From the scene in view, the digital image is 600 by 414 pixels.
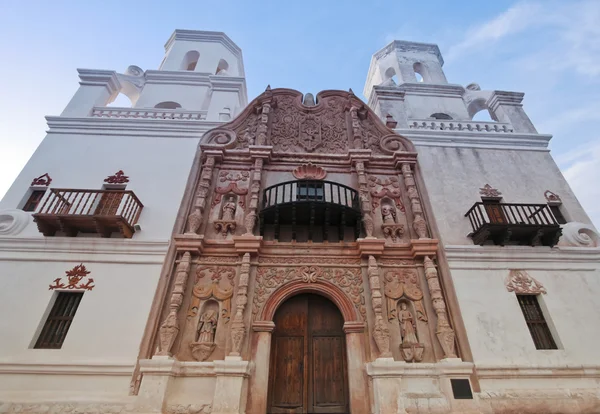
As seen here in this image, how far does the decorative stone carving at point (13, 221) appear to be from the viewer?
8.92m

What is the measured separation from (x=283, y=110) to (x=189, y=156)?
14.4 feet

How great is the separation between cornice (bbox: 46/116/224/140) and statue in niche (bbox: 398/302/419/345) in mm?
9399

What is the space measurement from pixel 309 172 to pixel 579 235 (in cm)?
905

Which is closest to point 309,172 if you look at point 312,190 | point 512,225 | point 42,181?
point 312,190

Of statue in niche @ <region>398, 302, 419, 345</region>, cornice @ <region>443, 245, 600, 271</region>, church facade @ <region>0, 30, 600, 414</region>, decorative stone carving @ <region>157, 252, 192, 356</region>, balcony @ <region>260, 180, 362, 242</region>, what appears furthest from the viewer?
cornice @ <region>443, 245, 600, 271</region>

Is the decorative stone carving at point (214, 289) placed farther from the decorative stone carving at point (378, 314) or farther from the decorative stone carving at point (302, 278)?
the decorative stone carving at point (378, 314)

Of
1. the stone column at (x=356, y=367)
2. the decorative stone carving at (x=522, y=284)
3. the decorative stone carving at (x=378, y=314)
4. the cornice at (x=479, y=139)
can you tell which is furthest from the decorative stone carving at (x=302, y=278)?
the cornice at (x=479, y=139)

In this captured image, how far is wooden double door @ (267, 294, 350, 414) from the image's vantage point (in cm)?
755

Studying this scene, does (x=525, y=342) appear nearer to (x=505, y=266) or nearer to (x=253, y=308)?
(x=505, y=266)

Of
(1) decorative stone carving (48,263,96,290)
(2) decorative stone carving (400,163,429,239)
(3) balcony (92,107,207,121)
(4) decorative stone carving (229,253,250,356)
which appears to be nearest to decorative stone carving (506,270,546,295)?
(2) decorative stone carving (400,163,429,239)

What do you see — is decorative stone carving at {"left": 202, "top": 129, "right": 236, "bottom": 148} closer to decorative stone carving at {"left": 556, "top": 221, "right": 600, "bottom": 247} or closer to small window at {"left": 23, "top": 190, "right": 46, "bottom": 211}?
small window at {"left": 23, "top": 190, "right": 46, "bottom": 211}

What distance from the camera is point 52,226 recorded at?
28.9ft

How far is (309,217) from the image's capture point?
30.3 feet

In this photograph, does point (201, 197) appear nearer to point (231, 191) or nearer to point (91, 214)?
point (231, 191)
